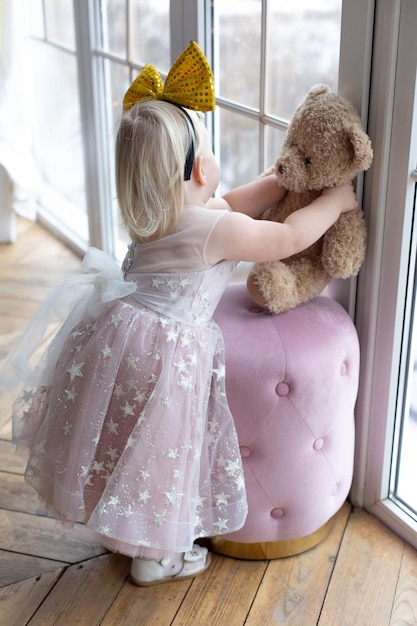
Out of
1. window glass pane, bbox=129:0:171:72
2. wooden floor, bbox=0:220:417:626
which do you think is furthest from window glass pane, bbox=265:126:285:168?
wooden floor, bbox=0:220:417:626

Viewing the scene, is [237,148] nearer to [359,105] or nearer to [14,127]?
[359,105]

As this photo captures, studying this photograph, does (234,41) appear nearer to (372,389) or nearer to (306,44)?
(306,44)

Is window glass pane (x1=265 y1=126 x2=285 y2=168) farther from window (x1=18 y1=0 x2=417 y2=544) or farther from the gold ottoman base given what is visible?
the gold ottoman base

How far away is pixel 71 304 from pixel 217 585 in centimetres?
58

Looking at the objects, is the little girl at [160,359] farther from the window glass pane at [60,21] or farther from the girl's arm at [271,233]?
the window glass pane at [60,21]

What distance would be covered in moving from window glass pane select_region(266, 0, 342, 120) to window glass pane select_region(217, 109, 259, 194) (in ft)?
0.34

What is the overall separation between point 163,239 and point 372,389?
1.69 ft

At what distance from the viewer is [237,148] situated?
1862 mm

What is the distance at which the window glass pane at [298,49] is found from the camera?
1.48 meters

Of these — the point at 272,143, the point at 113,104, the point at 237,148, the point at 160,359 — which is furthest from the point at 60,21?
the point at 160,359

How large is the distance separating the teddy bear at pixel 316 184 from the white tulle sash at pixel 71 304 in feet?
0.85

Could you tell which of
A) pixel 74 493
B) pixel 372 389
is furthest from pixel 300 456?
pixel 74 493

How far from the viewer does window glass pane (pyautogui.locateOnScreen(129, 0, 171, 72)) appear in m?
2.11

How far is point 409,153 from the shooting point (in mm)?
1343
